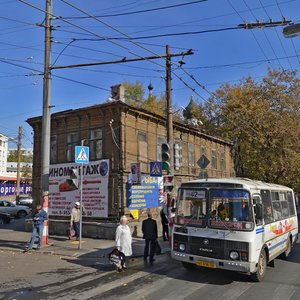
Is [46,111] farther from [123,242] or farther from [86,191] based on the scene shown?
[123,242]

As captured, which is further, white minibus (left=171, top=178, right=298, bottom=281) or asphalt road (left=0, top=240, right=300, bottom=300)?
white minibus (left=171, top=178, right=298, bottom=281)

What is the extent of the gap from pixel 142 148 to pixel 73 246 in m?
7.77

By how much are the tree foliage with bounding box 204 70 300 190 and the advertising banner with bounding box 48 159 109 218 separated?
18.7 metres

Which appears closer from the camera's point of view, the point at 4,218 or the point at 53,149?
the point at 53,149

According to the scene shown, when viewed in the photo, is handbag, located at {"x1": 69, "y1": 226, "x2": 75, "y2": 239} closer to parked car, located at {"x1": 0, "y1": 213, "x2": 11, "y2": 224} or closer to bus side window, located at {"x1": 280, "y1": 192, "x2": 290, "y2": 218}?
bus side window, located at {"x1": 280, "y1": 192, "x2": 290, "y2": 218}

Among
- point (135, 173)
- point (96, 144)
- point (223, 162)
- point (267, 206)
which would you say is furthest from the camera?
point (223, 162)

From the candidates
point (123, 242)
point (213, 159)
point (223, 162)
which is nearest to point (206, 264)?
point (123, 242)

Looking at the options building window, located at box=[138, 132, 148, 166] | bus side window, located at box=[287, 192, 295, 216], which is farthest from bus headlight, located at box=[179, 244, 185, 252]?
building window, located at box=[138, 132, 148, 166]

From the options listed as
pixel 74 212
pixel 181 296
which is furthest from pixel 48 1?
pixel 181 296

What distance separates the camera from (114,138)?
63.9ft

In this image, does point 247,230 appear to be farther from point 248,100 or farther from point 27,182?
point 27,182

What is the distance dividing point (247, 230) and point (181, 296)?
2.21 m

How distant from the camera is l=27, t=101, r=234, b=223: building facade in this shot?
63.1 ft

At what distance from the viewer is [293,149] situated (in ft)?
119
